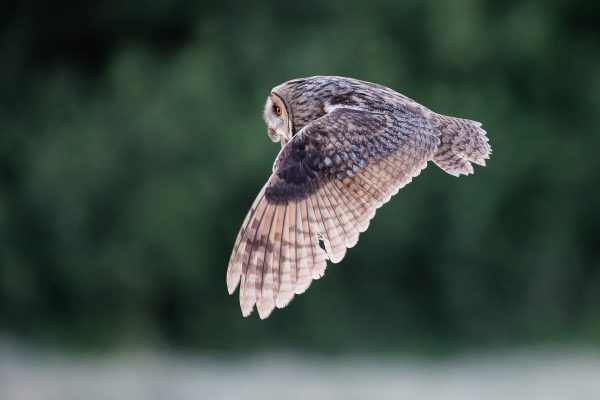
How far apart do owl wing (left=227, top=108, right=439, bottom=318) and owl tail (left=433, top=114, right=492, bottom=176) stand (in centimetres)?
9

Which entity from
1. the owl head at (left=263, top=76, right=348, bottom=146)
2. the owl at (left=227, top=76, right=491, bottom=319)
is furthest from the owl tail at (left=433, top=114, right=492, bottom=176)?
the owl head at (left=263, top=76, right=348, bottom=146)

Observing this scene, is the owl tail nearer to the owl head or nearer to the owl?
the owl

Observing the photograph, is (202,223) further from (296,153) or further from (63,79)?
(296,153)

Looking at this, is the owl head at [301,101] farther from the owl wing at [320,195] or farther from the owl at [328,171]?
the owl wing at [320,195]

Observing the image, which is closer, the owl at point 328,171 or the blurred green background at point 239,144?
the owl at point 328,171

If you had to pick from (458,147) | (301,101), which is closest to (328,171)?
(301,101)

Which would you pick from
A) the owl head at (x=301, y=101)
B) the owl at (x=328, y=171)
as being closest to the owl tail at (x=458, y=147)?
the owl at (x=328, y=171)

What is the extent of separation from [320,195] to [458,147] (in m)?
0.57

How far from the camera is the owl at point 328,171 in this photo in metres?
3.19

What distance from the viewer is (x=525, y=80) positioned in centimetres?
827

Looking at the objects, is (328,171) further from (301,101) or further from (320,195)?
(301,101)

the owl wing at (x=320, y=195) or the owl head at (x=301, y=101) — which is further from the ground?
the owl head at (x=301, y=101)

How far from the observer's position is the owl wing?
A: 3.17 m

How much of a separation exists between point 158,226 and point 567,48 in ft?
10.1
